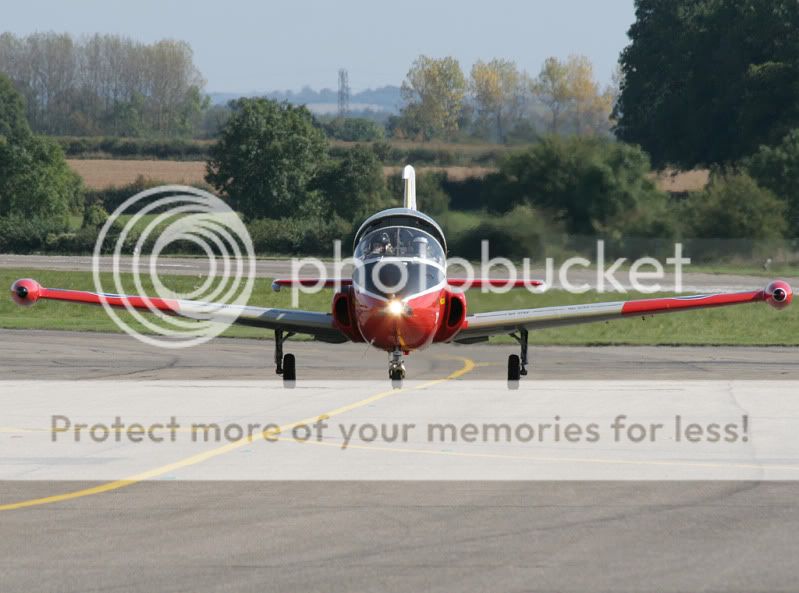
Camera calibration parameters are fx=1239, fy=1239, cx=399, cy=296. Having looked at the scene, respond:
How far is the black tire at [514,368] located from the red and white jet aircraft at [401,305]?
0.02 metres

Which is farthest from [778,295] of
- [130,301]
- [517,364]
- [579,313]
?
[130,301]

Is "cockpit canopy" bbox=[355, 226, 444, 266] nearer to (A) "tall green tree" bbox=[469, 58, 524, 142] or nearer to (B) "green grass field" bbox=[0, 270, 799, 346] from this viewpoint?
(B) "green grass field" bbox=[0, 270, 799, 346]

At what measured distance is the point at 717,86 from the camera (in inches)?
3590

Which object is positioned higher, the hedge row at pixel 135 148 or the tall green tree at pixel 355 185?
the hedge row at pixel 135 148

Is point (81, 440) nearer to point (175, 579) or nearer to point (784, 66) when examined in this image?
point (175, 579)

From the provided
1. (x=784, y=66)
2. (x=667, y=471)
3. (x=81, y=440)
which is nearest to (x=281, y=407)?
(x=81, y=440)

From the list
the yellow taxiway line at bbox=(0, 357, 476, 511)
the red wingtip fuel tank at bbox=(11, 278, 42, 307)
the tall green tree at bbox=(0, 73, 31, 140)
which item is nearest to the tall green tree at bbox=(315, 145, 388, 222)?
the red wingtip fuel tank at bbox=(11, 278, 42, 307)

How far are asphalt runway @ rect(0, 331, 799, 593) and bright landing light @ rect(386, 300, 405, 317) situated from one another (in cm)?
670

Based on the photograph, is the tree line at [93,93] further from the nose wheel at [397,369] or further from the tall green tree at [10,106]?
the nose wheel at [397,369]

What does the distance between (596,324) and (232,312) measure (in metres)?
20.9

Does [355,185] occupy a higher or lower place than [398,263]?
higher

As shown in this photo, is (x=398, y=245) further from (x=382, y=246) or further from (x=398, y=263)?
(x=398, y=263)

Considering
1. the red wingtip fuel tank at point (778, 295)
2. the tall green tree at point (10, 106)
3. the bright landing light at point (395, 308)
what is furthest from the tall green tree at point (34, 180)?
the red wingtip fuel tank at point (778, 295)

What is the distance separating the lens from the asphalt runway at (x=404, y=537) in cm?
940
